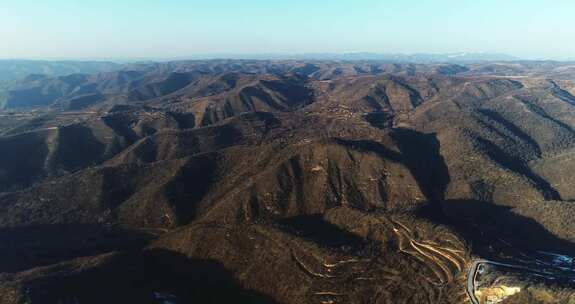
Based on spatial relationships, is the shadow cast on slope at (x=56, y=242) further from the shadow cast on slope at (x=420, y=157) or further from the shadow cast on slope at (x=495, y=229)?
the shadow cast on slope at (x=495, y=229)

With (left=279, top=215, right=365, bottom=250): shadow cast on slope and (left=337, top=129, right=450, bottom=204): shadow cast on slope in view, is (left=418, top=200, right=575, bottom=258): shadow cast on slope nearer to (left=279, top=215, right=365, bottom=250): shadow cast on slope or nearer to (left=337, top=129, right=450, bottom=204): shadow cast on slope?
(left=337, top=129, right=450, bottom=204): shadow cast on slope

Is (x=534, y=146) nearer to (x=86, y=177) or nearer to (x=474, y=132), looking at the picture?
(x=474, y=132)

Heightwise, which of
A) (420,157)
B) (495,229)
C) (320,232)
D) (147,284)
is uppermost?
(420,157)

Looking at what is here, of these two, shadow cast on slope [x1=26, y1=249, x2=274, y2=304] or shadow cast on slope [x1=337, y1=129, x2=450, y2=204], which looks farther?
shadow cast on slope [x1=337, y1=129, x2=450, y2=204]

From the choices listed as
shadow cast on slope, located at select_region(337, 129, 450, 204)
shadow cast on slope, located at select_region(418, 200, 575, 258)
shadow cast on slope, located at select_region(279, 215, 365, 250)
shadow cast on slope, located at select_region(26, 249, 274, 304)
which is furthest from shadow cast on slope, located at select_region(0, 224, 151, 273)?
shadow cast on slope, located at select_region(418, 200, 575, 258)

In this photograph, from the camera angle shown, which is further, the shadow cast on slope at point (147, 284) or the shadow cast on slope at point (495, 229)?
the shadow cast on slope at point (495, 229)

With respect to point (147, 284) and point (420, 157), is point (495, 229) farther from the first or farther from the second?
point (147, 284)

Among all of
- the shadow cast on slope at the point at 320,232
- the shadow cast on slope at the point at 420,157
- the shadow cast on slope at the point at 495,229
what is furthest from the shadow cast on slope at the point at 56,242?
the shadow cast on slope at the point at 495,229

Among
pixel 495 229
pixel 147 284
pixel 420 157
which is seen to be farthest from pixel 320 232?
pixel 420 157

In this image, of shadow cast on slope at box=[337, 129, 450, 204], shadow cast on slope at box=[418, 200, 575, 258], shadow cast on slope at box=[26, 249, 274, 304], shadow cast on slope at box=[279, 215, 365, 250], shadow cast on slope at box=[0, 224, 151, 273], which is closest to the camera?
shadow cast on slope at box=[26, 249, 274, 304]
